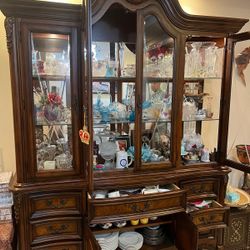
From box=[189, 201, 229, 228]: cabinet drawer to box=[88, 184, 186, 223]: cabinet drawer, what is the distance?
0.24 m

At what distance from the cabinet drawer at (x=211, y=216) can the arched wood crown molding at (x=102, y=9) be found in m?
1.29

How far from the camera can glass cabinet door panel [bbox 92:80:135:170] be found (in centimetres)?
179

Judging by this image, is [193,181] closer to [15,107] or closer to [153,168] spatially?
[153,168]

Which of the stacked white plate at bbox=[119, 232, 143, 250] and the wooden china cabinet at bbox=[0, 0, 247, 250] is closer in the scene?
the wooden china cabinet at bbox=[0, 0, 247, 250]

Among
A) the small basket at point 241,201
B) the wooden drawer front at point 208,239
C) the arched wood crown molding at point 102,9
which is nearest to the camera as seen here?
the arched wood crown molding at point 102,9

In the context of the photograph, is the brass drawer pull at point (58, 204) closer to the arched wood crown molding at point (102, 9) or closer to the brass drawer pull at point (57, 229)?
the brass drawer pull at point (57, 229)

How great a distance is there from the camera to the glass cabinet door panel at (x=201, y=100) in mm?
1901

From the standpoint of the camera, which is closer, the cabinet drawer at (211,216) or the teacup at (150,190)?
the teacup at (150,190)

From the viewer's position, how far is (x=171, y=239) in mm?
1956

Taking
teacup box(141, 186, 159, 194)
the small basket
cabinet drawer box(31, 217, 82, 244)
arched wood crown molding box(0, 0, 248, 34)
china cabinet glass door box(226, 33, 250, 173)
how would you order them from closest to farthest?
arched wood crown molding box(0, 0, 248, 34), cabinet drawer box(31, 217, 82, 244), teacup box(141, 186, 159, 194), the small basket, china cabinet glass door box(226, 33, 250, 173)

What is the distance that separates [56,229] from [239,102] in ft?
6.54

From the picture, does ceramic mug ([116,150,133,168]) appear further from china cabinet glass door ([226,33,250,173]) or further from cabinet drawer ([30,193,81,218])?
china cabinet glass door ([226,33,250,173])

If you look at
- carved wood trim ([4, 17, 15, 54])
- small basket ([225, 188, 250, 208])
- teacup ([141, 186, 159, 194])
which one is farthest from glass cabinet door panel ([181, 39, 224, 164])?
carved wood trim ([4, 17, 15, 54])

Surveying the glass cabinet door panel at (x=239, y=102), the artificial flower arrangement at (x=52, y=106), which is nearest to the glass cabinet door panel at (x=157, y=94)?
the artificial flower arrangement at (x=52, y=106)
